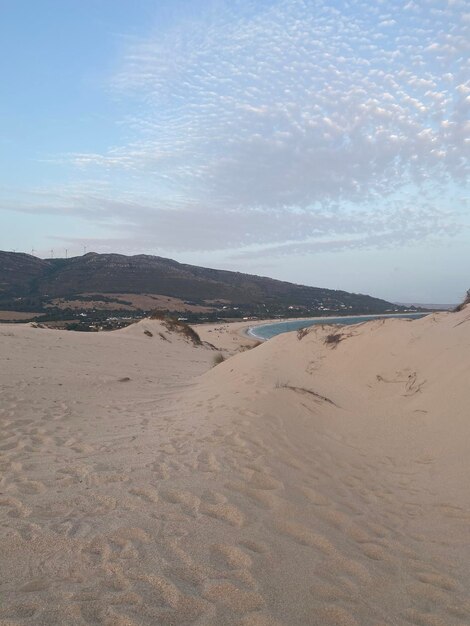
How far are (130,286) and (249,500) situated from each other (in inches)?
3368

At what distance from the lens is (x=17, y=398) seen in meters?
8.36

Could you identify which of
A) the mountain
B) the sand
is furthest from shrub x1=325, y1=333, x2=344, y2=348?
the mountain

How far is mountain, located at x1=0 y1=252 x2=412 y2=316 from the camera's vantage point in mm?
73875

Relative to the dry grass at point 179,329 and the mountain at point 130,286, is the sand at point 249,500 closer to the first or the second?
the dry grass at point 179,329

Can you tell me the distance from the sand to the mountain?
57.4m

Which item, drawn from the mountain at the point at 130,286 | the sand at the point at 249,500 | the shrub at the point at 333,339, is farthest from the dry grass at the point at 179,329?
the mountain at the point at 130,286

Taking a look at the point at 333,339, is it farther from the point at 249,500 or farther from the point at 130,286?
the point at 130,286

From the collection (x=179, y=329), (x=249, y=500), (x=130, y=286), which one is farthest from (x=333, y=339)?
(x=130, y=286)

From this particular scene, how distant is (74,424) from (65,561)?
14.4ft

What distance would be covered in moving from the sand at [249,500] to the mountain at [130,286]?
57435mm

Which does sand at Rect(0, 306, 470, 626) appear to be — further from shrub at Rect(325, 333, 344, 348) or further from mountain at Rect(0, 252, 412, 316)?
mountain at Rect(0, 252, 412, 316)

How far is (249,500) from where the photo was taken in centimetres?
397

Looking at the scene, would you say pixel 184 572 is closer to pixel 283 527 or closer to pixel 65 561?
pixel 65 561

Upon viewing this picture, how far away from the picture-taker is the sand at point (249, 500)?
2.59 metres
